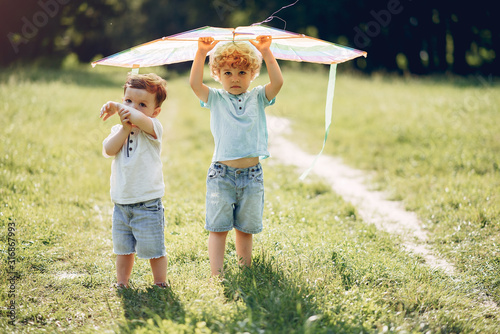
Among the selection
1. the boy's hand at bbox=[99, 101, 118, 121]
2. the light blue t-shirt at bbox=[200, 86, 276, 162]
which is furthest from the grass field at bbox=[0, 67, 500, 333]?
the boy's hand at bbox=[99, 101, 118, 121]

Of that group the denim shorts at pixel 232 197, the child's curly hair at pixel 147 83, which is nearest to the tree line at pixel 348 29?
the child's curly hair at pixel 147 83

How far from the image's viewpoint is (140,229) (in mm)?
3459

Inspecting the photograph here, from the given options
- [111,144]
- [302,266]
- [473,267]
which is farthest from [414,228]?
[111,144]

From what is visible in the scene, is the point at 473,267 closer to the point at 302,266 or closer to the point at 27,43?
the point at 302,266

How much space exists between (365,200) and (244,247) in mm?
3099

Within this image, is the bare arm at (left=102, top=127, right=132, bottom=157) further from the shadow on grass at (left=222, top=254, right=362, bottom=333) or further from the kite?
the shadow on grass at (left=222, top=254, right=362, bottom=333)

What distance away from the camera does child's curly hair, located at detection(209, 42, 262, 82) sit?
139 inches

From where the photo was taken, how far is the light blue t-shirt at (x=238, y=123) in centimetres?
355

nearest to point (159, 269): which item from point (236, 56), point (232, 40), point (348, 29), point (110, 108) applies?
point (110, 108)

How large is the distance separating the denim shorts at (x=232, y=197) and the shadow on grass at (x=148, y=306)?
632 millimetres

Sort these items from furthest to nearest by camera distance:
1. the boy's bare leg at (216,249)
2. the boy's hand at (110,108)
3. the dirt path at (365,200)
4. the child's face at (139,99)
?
the dirt path at (365,200) < the boy's bare leg at (216,249) < the child's face at (139,99) < the boy's hand at (110,108)

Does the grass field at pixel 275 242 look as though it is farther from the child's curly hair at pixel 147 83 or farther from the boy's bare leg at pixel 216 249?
the child's curly hair at pixel 147 83

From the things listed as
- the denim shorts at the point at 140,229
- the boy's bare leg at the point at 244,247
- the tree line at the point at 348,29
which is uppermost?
the tree line at the point at 348,29

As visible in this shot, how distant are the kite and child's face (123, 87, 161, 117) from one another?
0.32 meters
